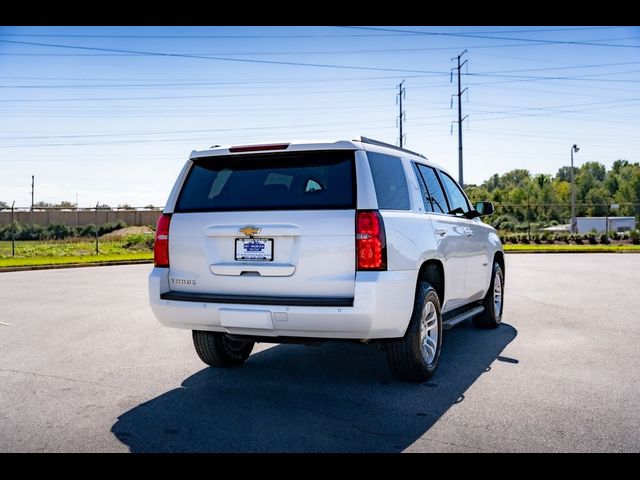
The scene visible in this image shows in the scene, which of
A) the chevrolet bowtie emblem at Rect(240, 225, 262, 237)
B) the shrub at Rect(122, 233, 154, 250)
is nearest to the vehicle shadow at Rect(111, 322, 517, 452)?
the chevrolet bowtie emblem at Rect(240, 225, 262, 237)

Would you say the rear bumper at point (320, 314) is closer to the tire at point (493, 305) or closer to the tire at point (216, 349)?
the tire at point (216, 349)

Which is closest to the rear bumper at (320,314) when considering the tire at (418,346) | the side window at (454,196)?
the tire at (418,346)

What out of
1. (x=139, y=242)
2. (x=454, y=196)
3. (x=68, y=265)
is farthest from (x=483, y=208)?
(x=139, y=242)

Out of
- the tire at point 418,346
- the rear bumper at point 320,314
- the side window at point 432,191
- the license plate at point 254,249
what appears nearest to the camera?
the rear bumper at point 320,314

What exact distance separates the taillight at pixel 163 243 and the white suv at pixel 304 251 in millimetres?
10

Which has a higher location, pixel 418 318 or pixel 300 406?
pixel 418 318

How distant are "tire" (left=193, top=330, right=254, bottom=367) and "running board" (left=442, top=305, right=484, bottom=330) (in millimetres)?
2112

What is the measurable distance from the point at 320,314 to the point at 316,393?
86 centimetres

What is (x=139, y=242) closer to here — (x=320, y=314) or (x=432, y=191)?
(x=432, y=191)

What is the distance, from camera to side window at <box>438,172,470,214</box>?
7.29 metres

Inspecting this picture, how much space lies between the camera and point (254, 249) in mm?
5141

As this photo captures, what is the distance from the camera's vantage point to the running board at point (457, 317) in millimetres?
6306
